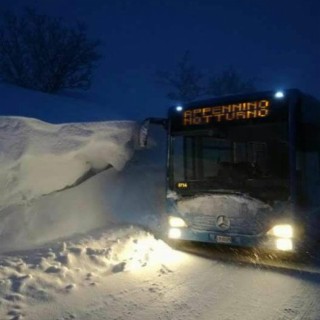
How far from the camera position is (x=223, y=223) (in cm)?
666

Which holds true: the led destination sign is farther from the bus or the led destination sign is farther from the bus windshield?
the bus windshield

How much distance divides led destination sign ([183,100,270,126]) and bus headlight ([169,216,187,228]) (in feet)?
5.32

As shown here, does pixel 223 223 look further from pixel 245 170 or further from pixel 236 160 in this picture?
pixel 236 160

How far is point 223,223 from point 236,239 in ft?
1.04

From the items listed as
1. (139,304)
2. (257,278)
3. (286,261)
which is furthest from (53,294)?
(286,261)

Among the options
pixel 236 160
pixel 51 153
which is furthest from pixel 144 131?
pixel 51 153

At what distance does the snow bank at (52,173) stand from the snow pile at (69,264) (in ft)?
3.23

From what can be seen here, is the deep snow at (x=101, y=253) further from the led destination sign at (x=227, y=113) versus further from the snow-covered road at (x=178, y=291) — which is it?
the led destination sign at (x=227, y=113)

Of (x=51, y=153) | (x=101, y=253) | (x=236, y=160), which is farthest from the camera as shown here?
(x=51, y=153)

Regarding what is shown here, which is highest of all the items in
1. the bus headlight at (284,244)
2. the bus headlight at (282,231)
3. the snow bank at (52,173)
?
the snow bank at (52,173)

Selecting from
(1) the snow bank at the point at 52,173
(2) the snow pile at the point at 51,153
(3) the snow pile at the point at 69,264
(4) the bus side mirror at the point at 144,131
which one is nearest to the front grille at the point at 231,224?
(3) the snow pile at the point at 69,264

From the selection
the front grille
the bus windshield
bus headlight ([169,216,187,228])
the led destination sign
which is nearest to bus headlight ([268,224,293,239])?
the front grille

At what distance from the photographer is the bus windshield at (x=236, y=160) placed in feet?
20.6

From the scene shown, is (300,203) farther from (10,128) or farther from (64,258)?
(10,128)
